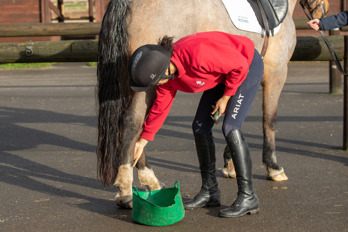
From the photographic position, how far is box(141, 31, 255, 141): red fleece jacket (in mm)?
4223

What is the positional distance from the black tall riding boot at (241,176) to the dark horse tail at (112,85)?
887 millimetres

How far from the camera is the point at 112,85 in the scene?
4887 mm

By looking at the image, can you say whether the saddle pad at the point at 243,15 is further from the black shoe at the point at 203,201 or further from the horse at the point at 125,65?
the black shoe at the point at 203,201

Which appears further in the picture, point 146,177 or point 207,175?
point 146,177

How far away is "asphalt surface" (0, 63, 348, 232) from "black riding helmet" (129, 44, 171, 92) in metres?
1.07

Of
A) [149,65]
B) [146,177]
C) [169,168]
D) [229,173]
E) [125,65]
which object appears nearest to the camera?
[149,65]

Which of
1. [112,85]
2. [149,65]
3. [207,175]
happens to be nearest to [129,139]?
[112,85]

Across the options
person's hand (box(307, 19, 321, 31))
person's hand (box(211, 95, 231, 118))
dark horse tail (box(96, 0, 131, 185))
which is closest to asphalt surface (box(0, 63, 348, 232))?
dark horse tail (box(96, 0, 131, 185))

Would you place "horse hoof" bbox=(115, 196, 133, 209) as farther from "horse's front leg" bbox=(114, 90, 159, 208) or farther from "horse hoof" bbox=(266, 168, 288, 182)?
"horse hoof" bbox=(266, 168, 288, 182)

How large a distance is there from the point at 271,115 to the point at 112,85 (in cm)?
189

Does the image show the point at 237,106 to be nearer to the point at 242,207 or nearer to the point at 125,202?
the point at 242,207

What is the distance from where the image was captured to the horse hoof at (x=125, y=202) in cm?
485

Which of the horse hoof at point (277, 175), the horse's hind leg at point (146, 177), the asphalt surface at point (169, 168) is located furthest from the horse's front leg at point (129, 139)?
the horse hoof at point (277, 175)

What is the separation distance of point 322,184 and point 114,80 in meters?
2.10
